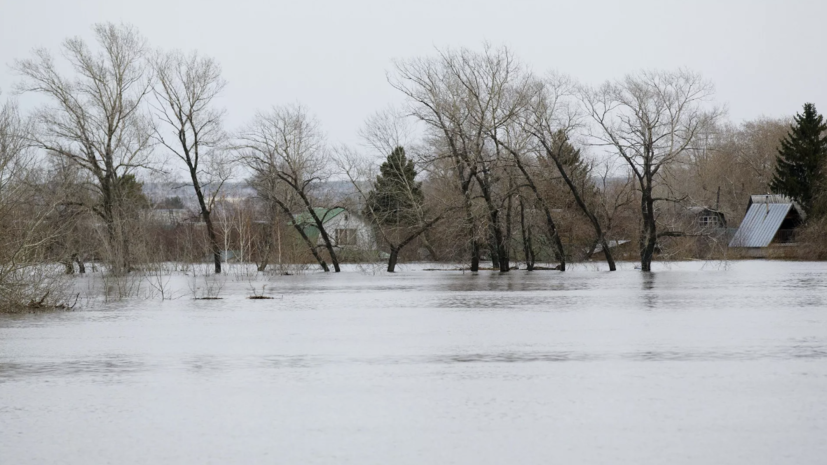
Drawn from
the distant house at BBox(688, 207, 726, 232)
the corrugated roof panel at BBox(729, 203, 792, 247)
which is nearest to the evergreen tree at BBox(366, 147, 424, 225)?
the distant house at BBox(688, 207, 726, 232)

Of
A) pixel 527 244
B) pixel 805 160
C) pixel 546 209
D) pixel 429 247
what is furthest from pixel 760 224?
pixel 546 209

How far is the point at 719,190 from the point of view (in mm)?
89938

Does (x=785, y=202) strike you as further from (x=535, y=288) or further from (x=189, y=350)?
(x=189, y=350)

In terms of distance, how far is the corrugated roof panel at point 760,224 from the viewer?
249 feet

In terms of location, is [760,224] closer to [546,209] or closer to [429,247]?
[429,247]

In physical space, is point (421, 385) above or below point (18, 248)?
below

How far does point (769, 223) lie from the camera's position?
7662cm

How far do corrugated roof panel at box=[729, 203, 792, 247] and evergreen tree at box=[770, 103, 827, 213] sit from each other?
1.45 metres

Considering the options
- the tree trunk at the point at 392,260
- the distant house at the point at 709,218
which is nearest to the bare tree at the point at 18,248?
the tree trunk at the point at 392,260

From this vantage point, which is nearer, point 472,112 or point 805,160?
point 472,112

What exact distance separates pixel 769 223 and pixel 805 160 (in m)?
5.51

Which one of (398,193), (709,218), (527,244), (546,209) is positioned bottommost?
(527,244)

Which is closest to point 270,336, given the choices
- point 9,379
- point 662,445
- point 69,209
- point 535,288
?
A: point 9,379

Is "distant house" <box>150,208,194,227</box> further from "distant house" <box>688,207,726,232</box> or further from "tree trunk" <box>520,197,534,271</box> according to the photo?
"distant house" <box>688,207,726,232</box>
